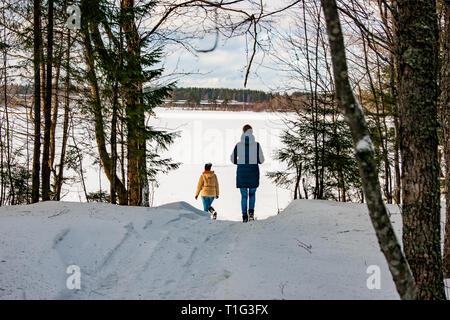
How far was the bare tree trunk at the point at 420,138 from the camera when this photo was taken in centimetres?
273

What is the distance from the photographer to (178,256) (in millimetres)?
4637

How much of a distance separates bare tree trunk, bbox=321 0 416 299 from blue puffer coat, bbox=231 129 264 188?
5.20m

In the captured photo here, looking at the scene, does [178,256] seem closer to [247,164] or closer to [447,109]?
[247,164]

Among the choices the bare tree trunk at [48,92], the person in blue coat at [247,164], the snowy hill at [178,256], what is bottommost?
the snowy hill at [178,256]

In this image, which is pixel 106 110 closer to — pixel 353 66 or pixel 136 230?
pixel 136 230

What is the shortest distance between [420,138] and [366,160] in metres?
0.79

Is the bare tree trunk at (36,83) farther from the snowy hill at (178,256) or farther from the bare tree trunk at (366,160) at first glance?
the bare tree trunk at (366,160)

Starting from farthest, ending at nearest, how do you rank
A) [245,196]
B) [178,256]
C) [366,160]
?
Answer: [245,196] → [178,256] → [366,160]

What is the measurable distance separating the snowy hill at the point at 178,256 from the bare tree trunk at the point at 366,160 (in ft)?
3.62

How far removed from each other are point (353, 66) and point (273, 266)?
8683 millimetres

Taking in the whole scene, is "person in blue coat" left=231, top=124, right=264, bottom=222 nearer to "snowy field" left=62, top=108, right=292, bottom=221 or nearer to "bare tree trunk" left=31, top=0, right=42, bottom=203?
"snowy field" left=62, top=108, right=292, bottom=221

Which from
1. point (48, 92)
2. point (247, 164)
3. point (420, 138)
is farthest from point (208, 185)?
point (420, 138)

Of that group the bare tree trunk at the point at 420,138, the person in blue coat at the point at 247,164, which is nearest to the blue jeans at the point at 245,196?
the person in blue coat at the point at 247,164
